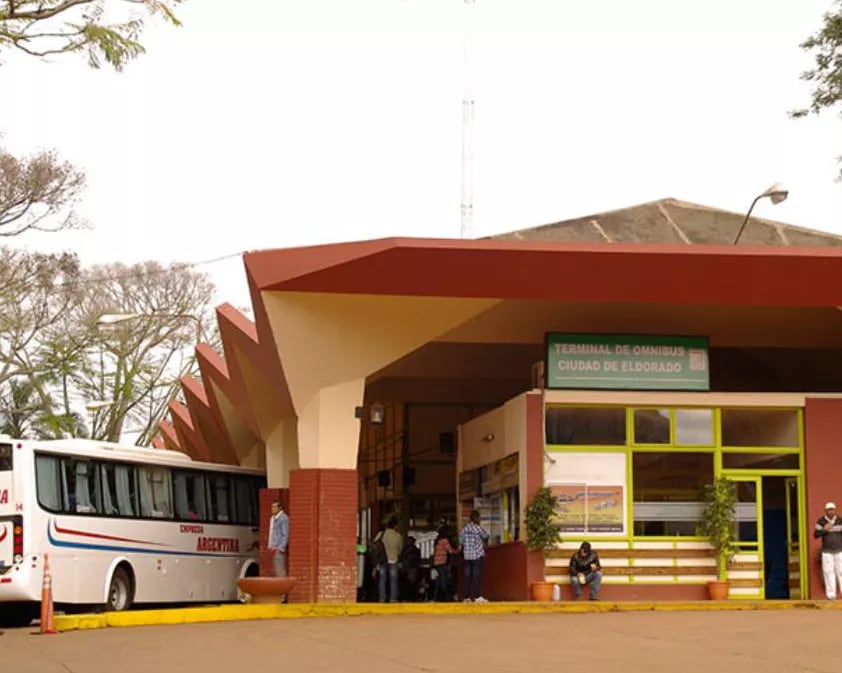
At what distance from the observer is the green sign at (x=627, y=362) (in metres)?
25.0

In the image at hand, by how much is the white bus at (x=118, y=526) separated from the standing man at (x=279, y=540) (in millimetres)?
1917

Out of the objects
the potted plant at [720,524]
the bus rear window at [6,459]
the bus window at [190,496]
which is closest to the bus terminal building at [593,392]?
the potted plant at [720,524]

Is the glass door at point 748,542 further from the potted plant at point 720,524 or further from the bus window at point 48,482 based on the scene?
the bus window at point 48,482

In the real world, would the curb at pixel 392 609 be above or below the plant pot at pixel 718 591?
below

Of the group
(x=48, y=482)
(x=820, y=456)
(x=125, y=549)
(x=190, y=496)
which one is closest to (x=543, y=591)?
(x=820, y=456)

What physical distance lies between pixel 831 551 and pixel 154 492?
11.2 m

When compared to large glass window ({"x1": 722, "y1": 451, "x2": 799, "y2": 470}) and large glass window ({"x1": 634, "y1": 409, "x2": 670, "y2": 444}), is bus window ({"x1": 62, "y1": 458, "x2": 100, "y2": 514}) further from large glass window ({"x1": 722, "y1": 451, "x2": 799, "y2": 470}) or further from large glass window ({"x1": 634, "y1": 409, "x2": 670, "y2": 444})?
large glass window ({"x1": 722, "y1": 451, "x2": 799, "y2": 470})

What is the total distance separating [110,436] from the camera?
52.3 m

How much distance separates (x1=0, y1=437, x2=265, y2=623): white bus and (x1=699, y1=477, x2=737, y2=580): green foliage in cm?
909

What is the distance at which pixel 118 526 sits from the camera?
2497 centimetres

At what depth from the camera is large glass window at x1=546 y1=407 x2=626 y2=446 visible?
25.0m

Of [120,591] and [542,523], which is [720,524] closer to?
[542,523]

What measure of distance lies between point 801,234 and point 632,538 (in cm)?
877

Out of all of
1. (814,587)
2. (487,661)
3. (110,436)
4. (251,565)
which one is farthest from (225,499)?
(110,436)
